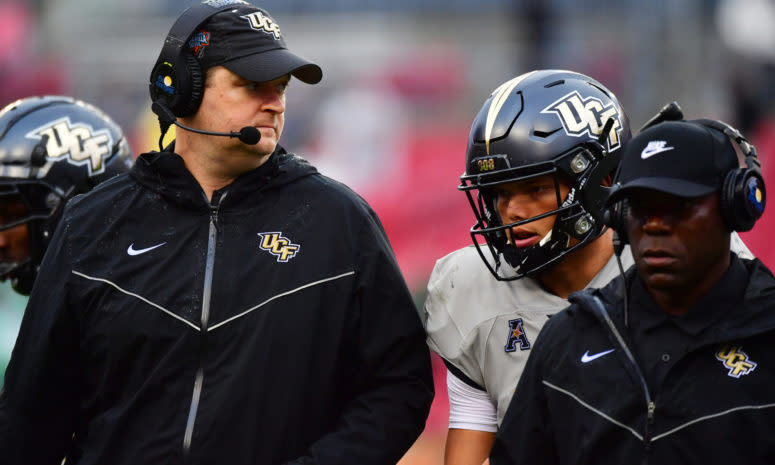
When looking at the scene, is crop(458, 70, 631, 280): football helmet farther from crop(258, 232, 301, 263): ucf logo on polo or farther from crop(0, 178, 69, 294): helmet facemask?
crop(0, 178, 69, 294): helmet facemask

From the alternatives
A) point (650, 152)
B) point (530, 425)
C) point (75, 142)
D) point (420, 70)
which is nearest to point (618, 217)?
point (650, 152)

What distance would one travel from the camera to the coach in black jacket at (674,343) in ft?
9.04

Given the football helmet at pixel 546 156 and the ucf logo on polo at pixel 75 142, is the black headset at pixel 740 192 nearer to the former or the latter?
the football helmet at pixel 546 156

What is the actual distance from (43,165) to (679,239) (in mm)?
2709

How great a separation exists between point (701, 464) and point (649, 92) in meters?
7.69

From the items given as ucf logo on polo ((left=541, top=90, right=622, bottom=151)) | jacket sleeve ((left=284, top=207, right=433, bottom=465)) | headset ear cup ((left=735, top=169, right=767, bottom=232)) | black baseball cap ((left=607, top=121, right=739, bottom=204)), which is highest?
black baseball cap ((left=607, top=121, right=739, bottom=204))

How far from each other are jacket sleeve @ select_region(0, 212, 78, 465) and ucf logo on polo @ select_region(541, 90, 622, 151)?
1.56m

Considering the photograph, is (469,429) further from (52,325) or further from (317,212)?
(52,325)

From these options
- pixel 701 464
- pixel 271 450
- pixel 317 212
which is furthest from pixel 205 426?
pixel 701 464

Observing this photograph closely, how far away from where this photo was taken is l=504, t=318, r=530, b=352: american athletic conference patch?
11.8 ft

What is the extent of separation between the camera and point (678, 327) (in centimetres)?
288

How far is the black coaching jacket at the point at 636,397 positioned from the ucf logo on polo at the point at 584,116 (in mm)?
873

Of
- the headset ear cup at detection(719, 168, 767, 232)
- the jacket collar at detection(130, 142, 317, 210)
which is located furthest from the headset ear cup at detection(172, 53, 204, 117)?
the headset ear cup at detection(719, 168, 767, 232)

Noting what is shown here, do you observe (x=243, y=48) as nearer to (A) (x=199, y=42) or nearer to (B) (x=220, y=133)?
(A) (x=199, y=42)
